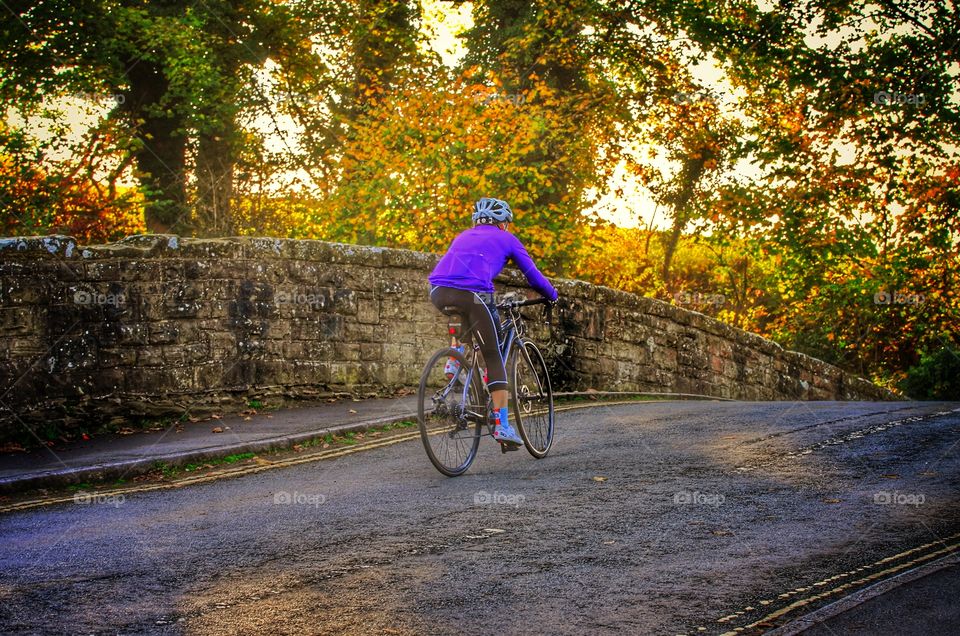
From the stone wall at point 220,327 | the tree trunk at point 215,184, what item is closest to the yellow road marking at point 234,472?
the stone wall at point 220,327

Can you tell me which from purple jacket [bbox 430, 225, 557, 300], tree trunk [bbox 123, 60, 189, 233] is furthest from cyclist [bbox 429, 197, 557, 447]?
tree trunk [bbox 123, 60, 189, 233]

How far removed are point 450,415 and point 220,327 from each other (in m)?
4.06

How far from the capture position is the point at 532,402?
8.01 meters

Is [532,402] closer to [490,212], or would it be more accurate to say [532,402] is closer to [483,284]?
[483,284]

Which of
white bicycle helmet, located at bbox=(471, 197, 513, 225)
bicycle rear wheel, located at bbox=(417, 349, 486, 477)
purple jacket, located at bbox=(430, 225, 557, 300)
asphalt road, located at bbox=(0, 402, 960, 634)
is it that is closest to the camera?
asphalt road, located at bbox=(0, 402, 960, 634)

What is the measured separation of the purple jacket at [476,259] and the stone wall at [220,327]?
3.79 meters

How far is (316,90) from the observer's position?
28031 mm

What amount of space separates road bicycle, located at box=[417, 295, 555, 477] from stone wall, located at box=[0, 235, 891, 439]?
3.48 metres

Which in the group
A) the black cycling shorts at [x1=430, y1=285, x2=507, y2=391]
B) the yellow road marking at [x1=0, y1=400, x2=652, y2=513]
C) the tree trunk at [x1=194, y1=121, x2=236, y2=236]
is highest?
the tree trunk at [x1=194, y1=121, x2=236, y2=236]

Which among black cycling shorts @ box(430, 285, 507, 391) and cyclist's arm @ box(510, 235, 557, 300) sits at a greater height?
cyclist's arm @ box(510, 235, 557, 300)

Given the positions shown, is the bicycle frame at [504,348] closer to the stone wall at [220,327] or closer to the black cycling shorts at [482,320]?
the black cycling shorts at [482,320]

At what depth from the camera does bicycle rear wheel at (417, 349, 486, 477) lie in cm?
711

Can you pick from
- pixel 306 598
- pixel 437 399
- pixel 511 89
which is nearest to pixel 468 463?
pixel 437 399

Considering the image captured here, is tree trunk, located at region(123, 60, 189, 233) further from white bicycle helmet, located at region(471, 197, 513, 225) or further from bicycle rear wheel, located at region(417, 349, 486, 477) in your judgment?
bicycle rear wheel, located at region(417, 349, 486, 477)
